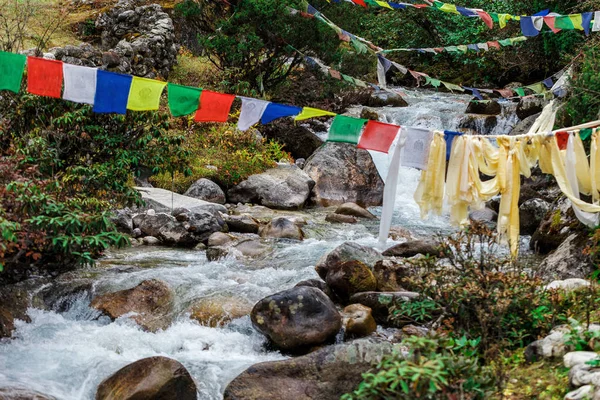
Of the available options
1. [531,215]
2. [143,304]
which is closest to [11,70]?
[143,304]

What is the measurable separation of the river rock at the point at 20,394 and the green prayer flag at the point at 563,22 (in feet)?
33.7

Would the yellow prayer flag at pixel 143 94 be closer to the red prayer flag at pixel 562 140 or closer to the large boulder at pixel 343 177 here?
the red prayer flag at pixel 562 140

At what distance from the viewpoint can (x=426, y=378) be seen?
12.1ft

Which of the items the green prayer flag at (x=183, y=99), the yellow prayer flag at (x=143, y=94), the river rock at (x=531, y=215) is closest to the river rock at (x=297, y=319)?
the green prayer flag at (x=183, y=99)

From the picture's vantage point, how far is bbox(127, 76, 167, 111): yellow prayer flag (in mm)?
6316

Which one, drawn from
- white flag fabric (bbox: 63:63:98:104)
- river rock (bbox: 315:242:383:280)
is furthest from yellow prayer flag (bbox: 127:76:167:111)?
river rock (bbox: 315:242:383:280)

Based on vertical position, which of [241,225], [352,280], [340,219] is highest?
[340,219]

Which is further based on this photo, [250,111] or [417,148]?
[250,111]

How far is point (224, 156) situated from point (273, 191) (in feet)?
6.20

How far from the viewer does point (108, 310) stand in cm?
688

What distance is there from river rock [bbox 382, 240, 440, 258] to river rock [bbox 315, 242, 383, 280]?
131cm

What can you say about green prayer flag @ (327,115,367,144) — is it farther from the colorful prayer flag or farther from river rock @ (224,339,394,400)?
river rock @ (224,339,394,400)

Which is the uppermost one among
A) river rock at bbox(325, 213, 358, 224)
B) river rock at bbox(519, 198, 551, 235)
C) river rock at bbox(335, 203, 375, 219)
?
river rock at bbox(519, 198, 551, 235)

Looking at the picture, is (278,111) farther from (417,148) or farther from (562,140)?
(562,140)
